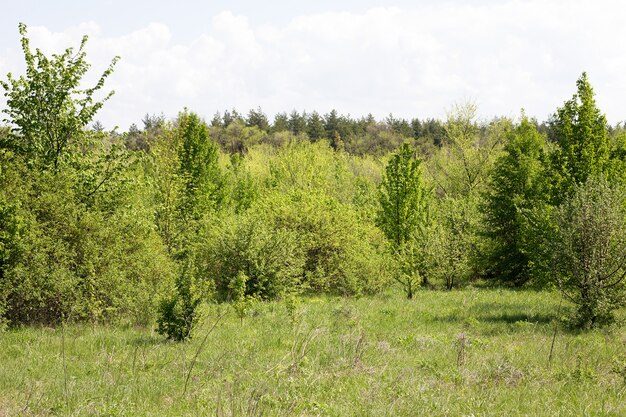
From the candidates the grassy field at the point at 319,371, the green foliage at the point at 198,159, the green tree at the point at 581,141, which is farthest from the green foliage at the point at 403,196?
the grassy field at the point at 319,371

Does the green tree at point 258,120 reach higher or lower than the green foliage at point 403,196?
higher

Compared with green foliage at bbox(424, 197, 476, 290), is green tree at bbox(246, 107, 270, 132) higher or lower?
higher

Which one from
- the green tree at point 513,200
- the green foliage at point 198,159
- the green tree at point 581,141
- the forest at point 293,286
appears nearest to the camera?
the forest at point 293,286

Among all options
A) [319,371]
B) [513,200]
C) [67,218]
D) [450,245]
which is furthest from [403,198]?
[319,371]

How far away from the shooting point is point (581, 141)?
63.4 ft

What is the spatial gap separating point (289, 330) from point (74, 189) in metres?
8.54

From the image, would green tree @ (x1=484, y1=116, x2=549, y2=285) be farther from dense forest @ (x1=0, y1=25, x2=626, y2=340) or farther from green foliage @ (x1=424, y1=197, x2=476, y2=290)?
green foliage @ (x1=424, y1=197, x2=476, y2=290)

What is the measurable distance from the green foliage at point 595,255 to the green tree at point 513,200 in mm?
11911

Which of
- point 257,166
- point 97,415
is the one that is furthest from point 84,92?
point 257,166

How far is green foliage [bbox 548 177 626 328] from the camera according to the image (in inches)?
555

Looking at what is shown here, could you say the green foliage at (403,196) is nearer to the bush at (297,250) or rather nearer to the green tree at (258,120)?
the bush at (297,250)

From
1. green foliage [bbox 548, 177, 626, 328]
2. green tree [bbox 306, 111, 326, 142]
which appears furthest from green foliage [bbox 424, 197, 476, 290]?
green tree [bbox 306, 111, 326, 142]

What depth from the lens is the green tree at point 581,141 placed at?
62.7ft

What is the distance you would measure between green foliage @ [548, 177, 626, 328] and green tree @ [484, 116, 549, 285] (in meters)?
11.9
